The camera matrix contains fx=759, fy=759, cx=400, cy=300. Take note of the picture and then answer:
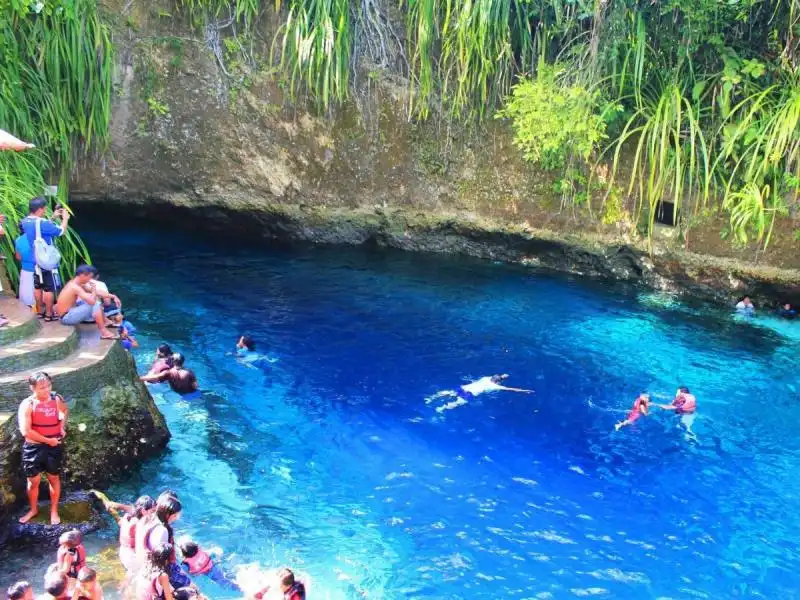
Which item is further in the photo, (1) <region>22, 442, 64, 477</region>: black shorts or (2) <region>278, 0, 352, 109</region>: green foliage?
(2) <region>278, 0, 352, 109</region>: green foliage

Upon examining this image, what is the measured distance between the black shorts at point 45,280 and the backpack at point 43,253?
0.06m

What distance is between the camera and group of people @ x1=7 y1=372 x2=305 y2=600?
507 cm

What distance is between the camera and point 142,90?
1331 cm

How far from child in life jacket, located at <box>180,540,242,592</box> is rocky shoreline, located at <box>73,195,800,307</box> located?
9449 mm

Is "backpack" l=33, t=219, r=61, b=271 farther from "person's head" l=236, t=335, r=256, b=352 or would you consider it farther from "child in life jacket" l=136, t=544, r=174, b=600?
"child in life jacket" l=136, t=544, r=174, b=600

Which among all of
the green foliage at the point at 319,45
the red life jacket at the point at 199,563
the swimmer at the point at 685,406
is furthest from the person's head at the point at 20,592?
the green foliage at the point at 319,45

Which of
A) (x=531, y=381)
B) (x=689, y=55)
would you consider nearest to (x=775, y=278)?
(x=689, y=55)

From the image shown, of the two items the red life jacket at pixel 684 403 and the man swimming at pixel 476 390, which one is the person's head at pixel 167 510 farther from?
the red life jacket at pixel 684 403

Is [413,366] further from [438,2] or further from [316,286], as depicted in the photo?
[438,2]

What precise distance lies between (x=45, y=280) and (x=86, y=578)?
395 centimetres

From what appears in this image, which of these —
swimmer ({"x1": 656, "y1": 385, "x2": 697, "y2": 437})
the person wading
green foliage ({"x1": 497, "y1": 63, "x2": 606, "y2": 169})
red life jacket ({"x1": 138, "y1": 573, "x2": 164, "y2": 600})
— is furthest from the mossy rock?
green foliage ({"x1": 497, "y1": 63, "x2": 606, "y2": 169})

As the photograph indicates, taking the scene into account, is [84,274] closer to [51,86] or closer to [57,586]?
[57,586]

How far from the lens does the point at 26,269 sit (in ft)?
26.0

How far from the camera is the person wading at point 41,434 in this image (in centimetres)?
618
